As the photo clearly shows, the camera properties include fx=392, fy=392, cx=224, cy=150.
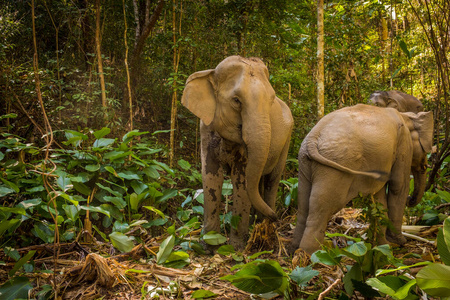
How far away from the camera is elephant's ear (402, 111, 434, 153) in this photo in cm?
390

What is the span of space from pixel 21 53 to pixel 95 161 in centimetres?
415

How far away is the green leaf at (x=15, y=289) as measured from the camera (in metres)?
2.29

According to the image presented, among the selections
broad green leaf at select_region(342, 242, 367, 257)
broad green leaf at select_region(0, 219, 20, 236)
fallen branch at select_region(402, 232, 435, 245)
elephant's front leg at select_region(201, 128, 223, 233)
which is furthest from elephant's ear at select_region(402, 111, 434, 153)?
broad green leaf at select_region(0, 219, 20, 236)

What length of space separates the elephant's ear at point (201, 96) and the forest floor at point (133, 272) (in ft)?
3.89

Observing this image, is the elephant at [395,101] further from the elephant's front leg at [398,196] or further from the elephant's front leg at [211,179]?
the elephant's front leg at [211,179]

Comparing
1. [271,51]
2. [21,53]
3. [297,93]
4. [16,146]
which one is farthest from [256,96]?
[297,93]

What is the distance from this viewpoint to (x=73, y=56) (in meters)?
7.58

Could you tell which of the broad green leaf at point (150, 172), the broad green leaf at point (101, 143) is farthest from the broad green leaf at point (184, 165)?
the broad green leaf at point (101, 143)

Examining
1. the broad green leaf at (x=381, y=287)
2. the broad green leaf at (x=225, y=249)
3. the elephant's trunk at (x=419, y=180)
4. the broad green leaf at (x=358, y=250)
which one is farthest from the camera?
the elephant's trunk at (x=419, y=180)

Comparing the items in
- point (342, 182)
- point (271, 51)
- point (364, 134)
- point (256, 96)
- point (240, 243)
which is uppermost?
point (271, 51)

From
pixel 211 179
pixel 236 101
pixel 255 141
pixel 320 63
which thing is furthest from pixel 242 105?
pixel 320 63

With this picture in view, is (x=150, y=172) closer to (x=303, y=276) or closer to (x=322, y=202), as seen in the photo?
(x=322, y=202)

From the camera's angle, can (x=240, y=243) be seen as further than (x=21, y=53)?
No

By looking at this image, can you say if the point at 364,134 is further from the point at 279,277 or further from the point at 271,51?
the point at 271,51
